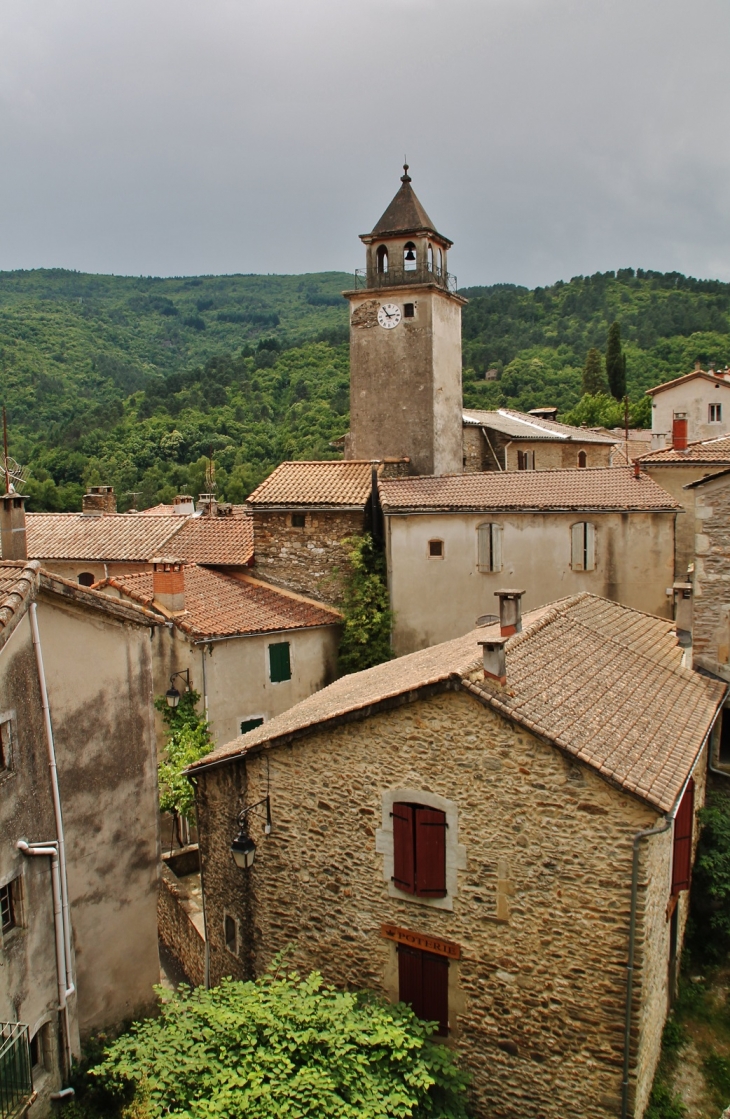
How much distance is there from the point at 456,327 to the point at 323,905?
70.9 feet

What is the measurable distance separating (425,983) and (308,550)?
15.9 metres


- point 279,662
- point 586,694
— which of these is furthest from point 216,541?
point 586,694

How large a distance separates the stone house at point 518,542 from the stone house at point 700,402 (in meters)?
28.0

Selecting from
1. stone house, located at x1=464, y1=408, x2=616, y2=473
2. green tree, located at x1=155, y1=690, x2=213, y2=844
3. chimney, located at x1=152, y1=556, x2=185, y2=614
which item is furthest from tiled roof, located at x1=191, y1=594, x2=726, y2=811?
stone house, located at x1=464, y1=408, x2=616, y2=473

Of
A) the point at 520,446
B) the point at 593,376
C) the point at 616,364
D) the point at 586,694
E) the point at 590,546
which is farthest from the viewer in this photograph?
the point at 616,364

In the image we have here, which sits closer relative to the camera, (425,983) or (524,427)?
(425,983)

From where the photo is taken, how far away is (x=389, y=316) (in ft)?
91.6

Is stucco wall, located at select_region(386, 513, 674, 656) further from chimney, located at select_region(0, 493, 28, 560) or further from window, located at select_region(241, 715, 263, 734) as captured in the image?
chimney, located at select_region(0, 493, 28, 560)

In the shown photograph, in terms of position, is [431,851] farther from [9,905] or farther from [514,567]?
[514,567]

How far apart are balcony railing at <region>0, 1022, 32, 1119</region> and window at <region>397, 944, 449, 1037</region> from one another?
16.1 feet

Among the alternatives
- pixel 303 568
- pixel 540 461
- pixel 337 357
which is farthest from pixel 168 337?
pixel 303 568

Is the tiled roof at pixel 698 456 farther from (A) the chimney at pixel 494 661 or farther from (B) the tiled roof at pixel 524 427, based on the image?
(A) the chimney at pixel 494 661

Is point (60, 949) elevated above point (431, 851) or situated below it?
below

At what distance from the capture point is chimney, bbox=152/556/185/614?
22250mm
